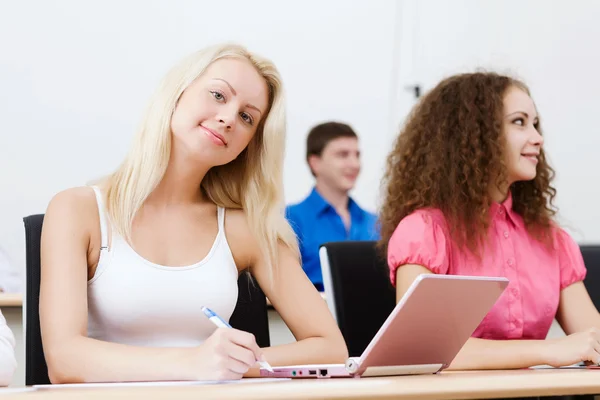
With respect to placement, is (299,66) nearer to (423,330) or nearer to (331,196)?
(331,196)

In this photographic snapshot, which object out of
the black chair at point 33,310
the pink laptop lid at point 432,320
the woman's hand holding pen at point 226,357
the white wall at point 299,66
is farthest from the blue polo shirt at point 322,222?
the woman's hand holding pen at point 226,357

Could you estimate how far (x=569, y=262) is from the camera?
2.01m

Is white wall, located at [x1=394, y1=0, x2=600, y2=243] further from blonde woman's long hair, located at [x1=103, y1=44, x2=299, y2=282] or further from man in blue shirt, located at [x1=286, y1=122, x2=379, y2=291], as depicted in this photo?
blonde woman's long hair, located at [x1=103, y1=44, x2=299, y2=282]

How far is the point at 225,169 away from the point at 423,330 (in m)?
0.70

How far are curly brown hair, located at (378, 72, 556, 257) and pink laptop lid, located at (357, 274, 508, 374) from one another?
0.67m

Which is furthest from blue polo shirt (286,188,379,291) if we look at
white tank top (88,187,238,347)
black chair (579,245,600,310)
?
white tank top (88,187,238,347)

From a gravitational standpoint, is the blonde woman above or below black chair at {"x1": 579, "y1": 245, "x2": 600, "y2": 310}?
above

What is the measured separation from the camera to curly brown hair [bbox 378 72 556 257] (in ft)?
6.34

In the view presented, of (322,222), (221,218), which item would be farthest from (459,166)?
(322,222)

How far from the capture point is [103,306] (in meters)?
1.45

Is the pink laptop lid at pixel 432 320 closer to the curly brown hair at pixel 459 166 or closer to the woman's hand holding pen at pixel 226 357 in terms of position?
the woman's hand holding pen at pixel 226 357

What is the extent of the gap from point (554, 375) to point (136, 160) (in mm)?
855

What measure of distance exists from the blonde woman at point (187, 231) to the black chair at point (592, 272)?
89 centimetres

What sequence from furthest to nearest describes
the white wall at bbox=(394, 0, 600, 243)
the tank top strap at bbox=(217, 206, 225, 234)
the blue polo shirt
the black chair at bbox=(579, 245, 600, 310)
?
the white wall at bbox=(394, 0, 600, 243)
the blue polo shirt
the black chair at bbox=(579, 245, 600, 310)
the tank top strap at bbox=(217, 206, 225, 234)
